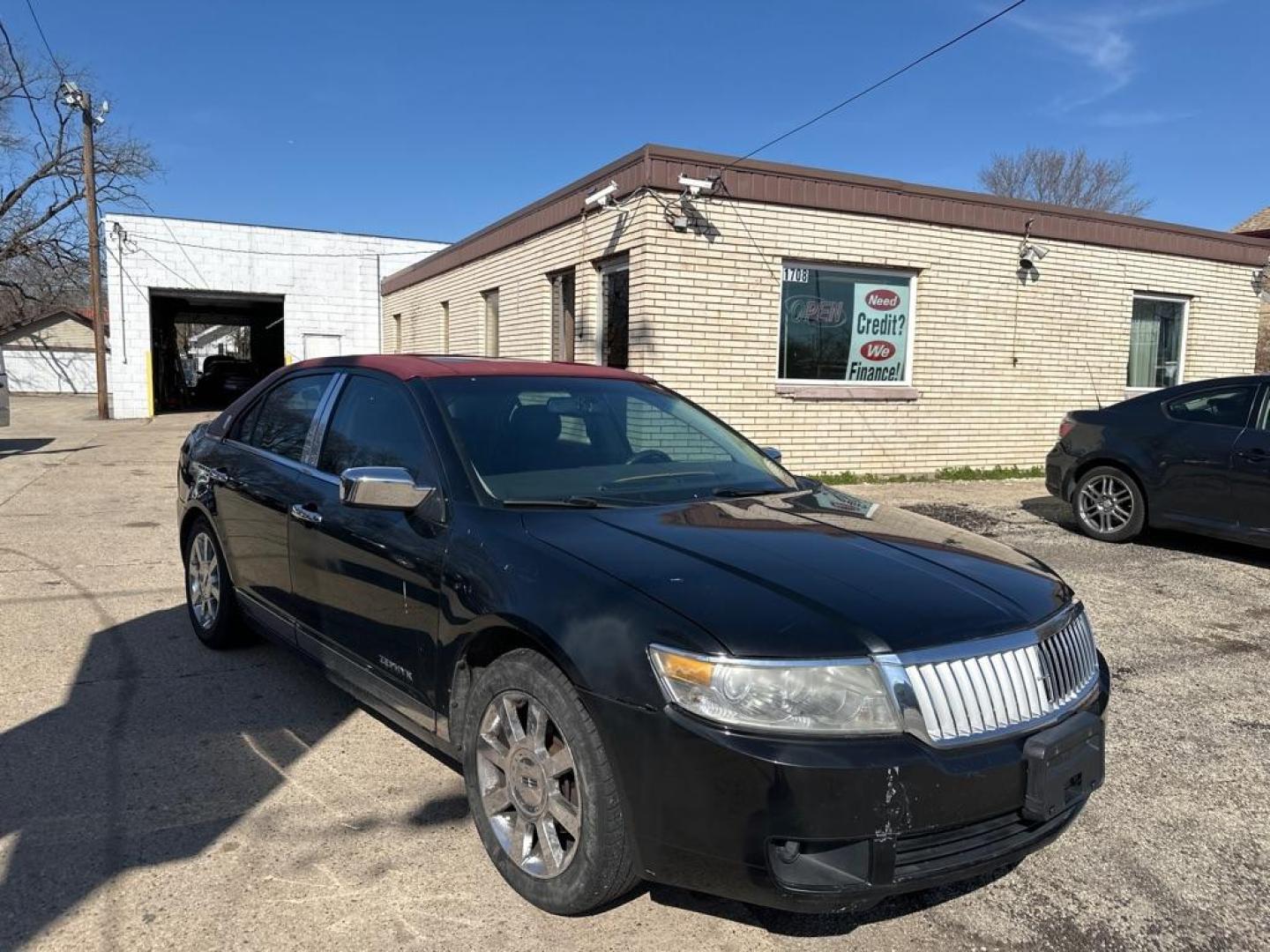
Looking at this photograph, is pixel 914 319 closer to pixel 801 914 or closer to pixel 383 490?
pixel 383 490

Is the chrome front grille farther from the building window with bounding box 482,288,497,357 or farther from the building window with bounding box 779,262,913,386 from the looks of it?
the building window with bounding box 482,288,497,357

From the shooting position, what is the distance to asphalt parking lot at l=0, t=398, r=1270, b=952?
8.11ft

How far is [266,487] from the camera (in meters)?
4.04

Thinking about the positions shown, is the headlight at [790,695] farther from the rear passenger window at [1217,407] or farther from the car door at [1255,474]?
the rear passenger window at [1217,407]

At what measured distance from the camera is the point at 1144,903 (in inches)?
104

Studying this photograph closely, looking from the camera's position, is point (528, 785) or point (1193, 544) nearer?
point (528, 785)

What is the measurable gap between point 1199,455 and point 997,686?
6.00 m

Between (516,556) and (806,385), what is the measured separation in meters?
8.58

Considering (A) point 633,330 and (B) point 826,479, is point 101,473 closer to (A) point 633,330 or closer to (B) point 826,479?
(A) point 633,330

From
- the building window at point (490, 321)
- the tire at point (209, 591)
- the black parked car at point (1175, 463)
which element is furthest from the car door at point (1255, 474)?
the building window at point (490, 321)

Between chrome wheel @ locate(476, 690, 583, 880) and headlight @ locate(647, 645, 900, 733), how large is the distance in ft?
1.52

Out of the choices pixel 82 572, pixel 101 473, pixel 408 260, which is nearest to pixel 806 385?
pixel 82 572

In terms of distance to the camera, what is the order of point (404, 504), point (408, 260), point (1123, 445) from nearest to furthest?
point (404, 504) → point (1123, 445) → point (408, 260)

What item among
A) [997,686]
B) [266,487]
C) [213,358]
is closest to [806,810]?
[997,686]
